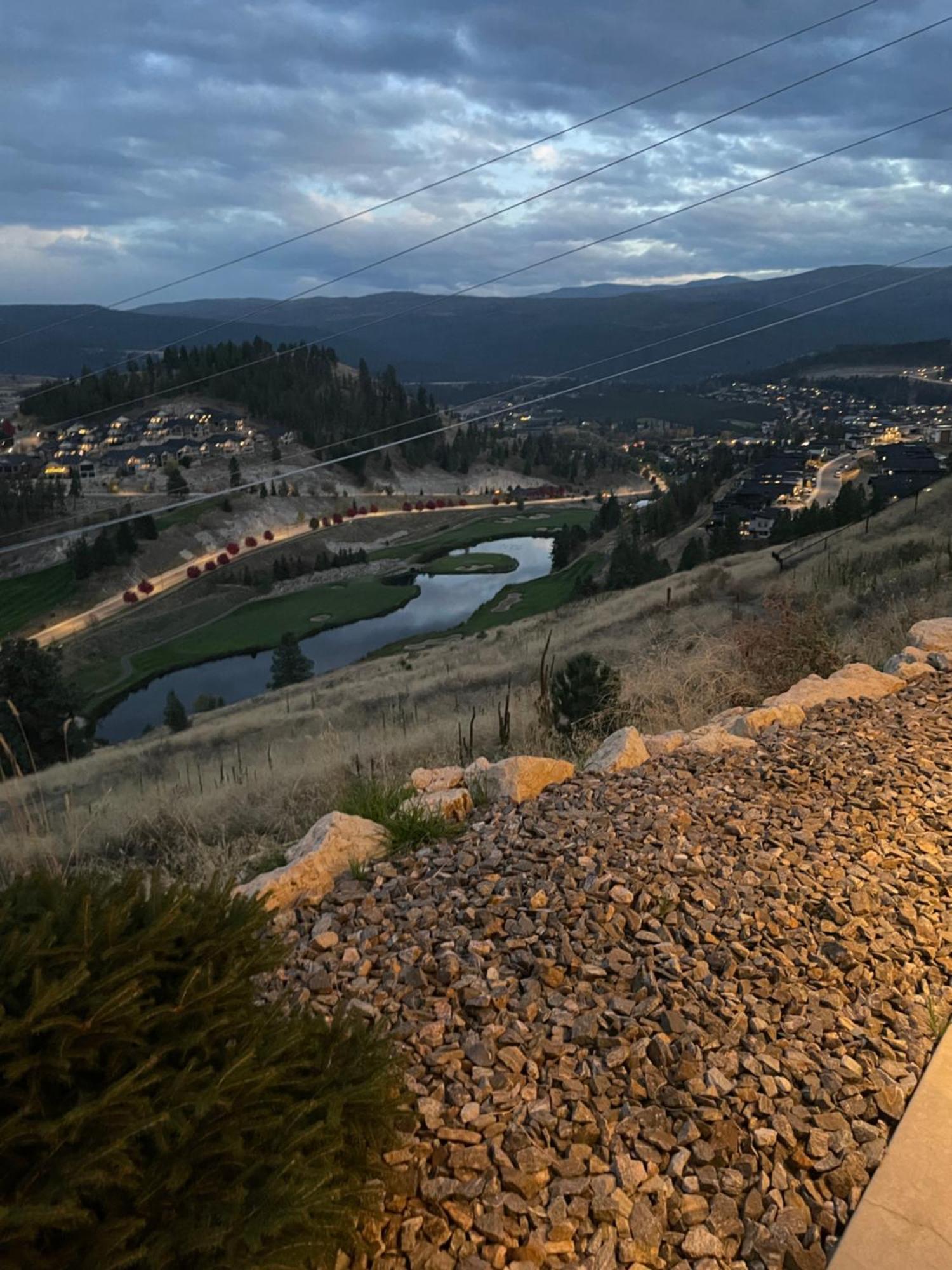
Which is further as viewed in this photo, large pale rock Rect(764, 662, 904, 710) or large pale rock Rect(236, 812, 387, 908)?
large pale rock Rect(764, 662, 904, 710)

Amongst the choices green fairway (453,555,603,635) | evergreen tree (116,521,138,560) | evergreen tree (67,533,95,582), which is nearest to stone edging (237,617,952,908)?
green fairway (453,555,603,635)

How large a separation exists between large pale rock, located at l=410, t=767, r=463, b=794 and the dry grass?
1166 millimetres

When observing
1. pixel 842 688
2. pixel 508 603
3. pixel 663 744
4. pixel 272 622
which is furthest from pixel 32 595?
pixel 842 688

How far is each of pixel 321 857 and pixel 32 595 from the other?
98.6m

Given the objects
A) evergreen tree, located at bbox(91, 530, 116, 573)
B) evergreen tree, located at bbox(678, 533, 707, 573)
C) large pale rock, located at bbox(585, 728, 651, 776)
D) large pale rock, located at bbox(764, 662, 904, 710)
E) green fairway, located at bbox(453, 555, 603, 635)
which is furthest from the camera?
evergreen tree, located at bbox(91, 530, 116, 573)

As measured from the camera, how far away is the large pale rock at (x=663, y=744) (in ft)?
21.7

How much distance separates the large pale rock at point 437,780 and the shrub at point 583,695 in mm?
2979

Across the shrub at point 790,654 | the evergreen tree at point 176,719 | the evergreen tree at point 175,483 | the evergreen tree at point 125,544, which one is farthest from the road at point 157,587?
the shrub at point 790,654

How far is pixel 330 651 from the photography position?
234 feet

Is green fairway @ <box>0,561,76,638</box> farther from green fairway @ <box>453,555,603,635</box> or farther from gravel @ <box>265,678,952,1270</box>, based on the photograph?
gravel @ <box>265,678,952,1270</box>

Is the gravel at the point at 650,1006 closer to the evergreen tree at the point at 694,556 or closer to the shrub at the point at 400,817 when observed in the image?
the shrub at the point at 400,817

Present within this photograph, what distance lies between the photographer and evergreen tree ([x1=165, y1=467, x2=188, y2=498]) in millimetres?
120456

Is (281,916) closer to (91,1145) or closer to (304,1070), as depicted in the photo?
(304,1070)

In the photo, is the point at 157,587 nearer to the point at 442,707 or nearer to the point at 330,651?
the point at 330,651
